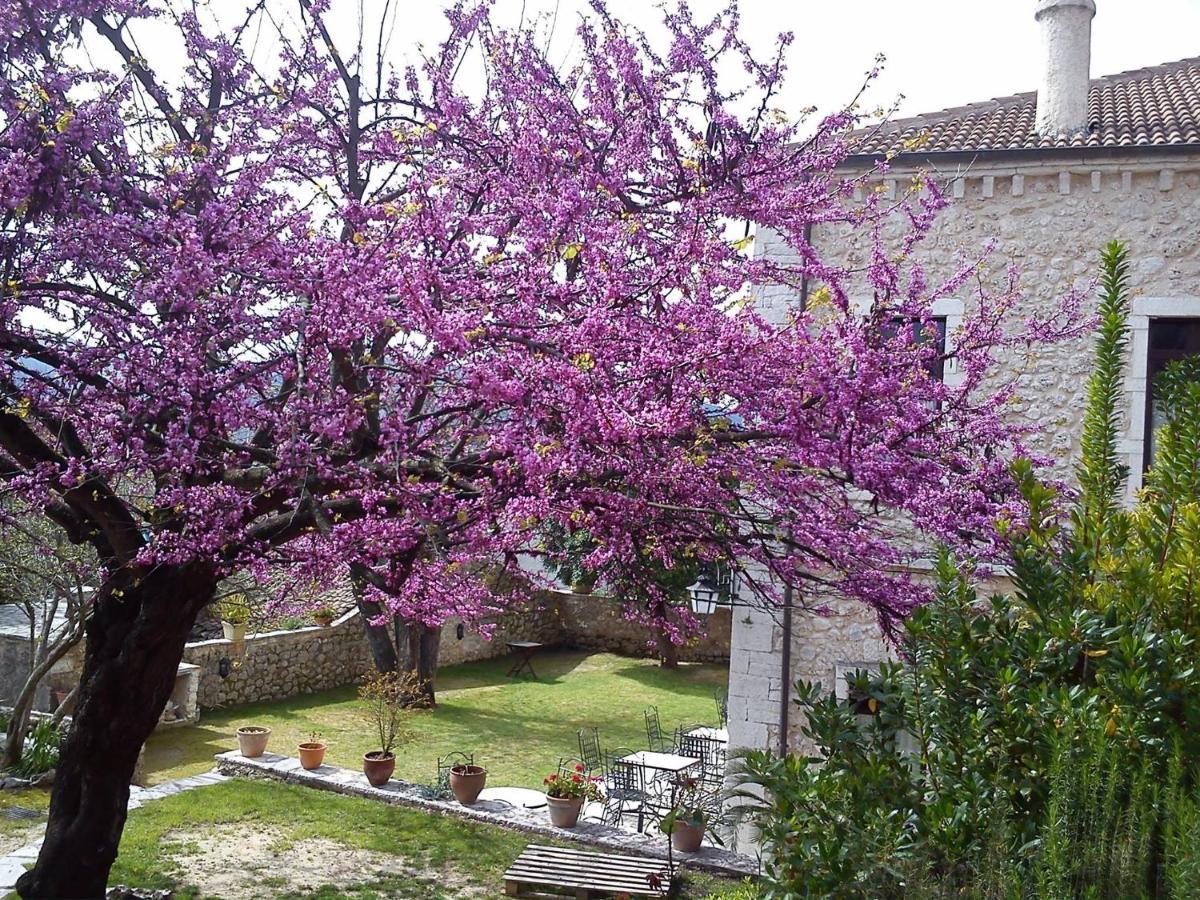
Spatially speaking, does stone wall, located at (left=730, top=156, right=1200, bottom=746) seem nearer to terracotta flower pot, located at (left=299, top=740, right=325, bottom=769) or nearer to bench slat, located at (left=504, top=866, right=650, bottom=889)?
bench slat, located at (left=504, top=866, right=650, bottom=889)

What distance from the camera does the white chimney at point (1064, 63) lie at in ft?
34.2

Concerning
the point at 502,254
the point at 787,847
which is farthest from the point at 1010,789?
the point at 502,254

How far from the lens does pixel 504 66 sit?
591 centimetres

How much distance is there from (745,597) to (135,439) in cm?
750

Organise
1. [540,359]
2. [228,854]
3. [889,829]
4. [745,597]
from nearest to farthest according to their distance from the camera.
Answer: [889,829] < [540,359] < [228,854] < [745,597]

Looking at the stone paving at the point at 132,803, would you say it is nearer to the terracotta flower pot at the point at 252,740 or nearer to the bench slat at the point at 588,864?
the terracotta flower pot at the point at 252,740

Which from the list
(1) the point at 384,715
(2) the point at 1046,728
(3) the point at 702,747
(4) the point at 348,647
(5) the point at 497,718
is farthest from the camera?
(4) the point at 348,647

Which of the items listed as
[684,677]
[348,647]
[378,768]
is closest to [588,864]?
[378,768]

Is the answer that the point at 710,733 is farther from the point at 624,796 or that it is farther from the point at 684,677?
the point at 684,677

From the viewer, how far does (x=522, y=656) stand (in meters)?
22.8

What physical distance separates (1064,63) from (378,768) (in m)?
11.4

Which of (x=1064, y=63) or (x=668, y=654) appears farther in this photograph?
(x=668, y=654)

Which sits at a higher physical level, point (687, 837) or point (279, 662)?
point (279, 662)

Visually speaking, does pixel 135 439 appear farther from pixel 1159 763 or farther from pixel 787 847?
pixel 1159 763
